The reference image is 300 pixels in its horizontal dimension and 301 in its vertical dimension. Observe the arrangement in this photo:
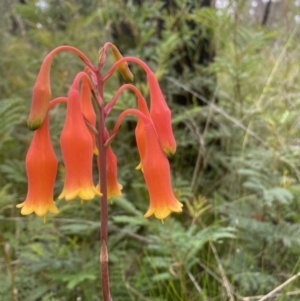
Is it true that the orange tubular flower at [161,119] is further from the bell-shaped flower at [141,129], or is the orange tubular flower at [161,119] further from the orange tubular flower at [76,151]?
the orange tubular flower at [76,151]

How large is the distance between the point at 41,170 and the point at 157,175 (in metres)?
0.33

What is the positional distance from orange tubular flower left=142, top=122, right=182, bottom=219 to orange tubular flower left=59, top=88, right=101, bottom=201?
0.57 feet

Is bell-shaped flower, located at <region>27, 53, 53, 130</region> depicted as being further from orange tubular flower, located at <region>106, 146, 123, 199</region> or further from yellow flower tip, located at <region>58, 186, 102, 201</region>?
orange tubular flower, located at <region>106, 146, 123, 199</region>

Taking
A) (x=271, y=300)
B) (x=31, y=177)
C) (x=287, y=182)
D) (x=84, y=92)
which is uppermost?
(x=84, y=92)

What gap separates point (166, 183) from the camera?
1.34m

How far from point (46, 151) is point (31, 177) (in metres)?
0.09

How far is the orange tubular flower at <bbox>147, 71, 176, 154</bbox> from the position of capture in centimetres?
131

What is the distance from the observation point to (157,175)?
1308mm

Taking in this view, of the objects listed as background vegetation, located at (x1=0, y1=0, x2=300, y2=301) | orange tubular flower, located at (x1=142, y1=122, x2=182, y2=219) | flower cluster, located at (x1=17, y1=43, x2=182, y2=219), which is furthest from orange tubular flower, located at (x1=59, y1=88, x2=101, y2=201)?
background vegetation, located at (x1=0, y1=0, x2=300, y2=301)

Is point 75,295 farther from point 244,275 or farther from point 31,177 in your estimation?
point 31,177

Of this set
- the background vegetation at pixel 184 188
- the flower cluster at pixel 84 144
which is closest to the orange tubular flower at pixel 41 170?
the flower cluster at pixel 84 144

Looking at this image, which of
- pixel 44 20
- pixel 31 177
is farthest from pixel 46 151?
pixel 44 20

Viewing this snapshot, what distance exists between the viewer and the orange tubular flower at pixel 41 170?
1.24m

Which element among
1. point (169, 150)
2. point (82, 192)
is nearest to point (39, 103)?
point (82, 192)
